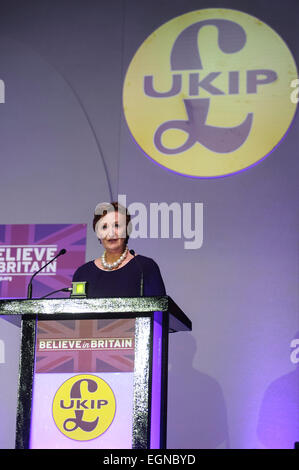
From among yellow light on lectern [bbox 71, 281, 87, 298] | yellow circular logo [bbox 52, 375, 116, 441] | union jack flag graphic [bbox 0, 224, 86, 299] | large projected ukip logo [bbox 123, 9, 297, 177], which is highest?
large projected ukip logo [bbox 123, 9, 297, 177]

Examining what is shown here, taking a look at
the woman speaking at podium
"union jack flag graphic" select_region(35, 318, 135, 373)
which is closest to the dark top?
the woman speaking at podium

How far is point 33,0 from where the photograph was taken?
5066 mm

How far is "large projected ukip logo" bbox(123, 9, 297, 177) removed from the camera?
4.48m

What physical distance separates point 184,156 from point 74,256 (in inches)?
40.0

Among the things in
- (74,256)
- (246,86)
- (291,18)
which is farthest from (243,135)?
(74,256)

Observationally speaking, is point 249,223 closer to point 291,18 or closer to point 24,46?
point 291,18

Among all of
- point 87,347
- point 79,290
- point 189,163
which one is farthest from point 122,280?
point 189,163

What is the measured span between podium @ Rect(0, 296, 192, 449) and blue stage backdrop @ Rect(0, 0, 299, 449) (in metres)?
1.78

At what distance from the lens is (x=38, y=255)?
183 inches

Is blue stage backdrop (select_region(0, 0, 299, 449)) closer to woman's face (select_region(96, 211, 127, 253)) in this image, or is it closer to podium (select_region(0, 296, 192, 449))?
Result: woman's face (select_region(96, 211, 127, 253))

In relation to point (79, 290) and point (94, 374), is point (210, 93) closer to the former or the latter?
point (79, 290)

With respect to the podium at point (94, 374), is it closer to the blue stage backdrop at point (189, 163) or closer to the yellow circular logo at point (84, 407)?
the yellow circular logo at point (84, 407)

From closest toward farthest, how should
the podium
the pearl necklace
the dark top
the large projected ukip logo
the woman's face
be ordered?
the podium, the dark top, the pearl necklace, the woman's face, the large projected ukip logo

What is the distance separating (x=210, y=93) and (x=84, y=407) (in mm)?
2752
